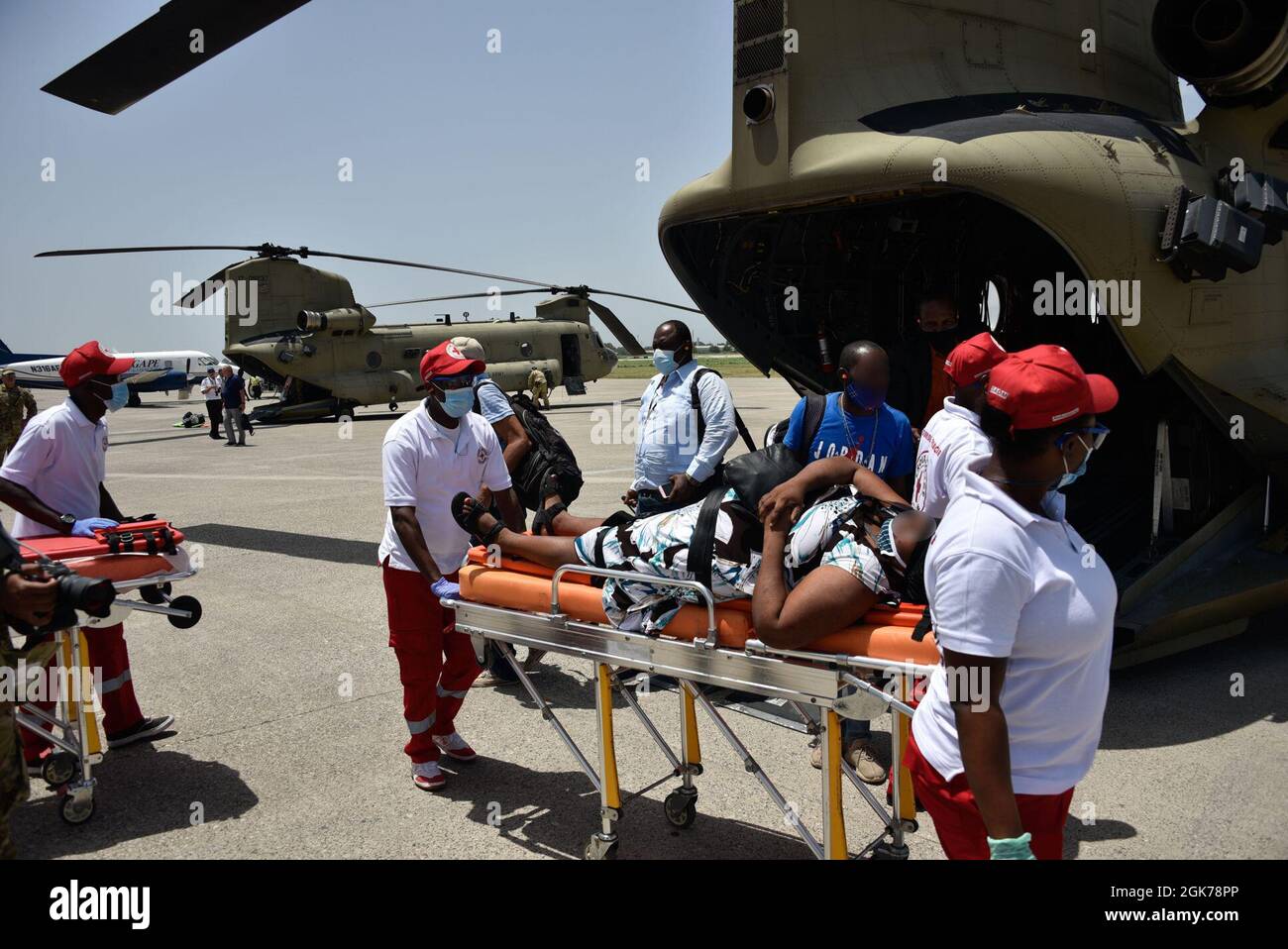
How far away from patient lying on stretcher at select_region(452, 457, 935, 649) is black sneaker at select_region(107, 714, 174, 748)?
2648 millimetres

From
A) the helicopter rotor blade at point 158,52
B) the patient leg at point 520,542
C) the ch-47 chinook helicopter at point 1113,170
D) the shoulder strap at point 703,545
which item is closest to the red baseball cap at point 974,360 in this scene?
the shoulder strap at point 703,545

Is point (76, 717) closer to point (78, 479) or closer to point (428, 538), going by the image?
point (78, 479)

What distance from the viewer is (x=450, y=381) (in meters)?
4.43

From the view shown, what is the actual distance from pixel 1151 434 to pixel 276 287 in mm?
21987

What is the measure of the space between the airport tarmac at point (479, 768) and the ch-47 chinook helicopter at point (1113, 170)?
0.76 metres

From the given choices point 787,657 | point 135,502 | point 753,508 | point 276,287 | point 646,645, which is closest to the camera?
point 787,657

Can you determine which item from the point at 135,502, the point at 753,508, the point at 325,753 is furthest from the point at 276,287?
the point at 753,508

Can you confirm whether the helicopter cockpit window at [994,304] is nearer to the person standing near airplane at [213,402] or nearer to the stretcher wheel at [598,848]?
the stretcher wheel at [598,848]

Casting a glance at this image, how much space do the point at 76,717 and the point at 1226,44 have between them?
23.9ft

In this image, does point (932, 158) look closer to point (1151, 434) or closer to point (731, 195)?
point (731, 195)

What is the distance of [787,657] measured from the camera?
125 inches

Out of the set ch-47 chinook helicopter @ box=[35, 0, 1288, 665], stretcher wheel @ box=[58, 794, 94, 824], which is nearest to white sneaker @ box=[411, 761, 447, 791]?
stretcher wheel @ box=[58, 794, 94, 824]

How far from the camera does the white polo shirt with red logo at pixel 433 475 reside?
4.40 m
